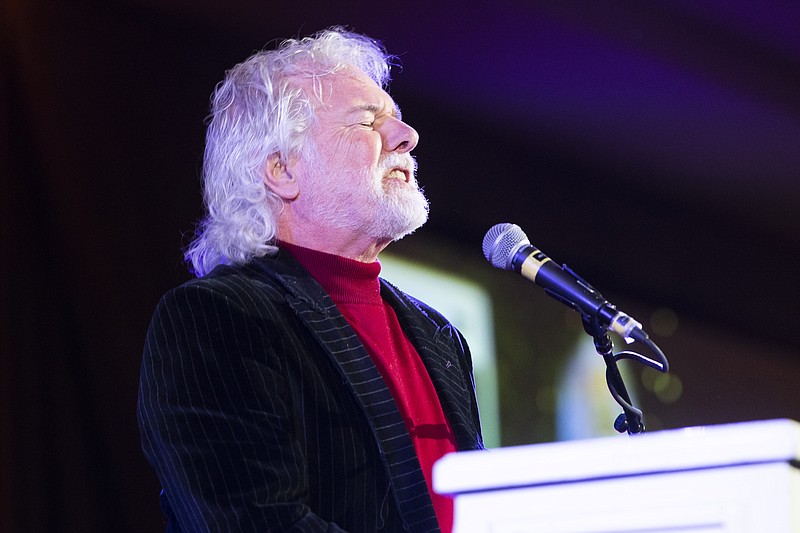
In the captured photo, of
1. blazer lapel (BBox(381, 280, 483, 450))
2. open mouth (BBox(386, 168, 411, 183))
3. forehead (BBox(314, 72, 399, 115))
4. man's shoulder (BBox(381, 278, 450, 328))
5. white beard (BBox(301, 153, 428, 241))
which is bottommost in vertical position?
blazer lapel (BBox(381, 280, 483, 450))

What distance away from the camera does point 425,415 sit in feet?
5.92

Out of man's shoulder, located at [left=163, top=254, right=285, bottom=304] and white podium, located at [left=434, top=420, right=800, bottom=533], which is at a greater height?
man's shoulder, located at [left=163, top=254, right=285, bottom=304]

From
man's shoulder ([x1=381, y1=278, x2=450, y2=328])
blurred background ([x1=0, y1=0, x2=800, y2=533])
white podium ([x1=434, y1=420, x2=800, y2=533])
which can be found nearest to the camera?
white podium ([x1=434, y1=420, x2=800, y2=533])

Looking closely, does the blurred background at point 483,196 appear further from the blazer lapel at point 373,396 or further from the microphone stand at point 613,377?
the microphone stand at point 613,377

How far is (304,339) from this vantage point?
1.73 m

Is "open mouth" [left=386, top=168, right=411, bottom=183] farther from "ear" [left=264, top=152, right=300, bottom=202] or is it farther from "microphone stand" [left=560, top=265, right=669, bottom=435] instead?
"microphone stand" [left=560, top=265, right=669, bottom=435]

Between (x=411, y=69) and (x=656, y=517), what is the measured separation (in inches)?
92.7

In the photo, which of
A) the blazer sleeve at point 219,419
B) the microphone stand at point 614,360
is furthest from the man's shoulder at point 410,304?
the microphone stand at point 614,360

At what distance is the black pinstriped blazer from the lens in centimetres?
148

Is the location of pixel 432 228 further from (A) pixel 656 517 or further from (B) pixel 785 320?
(A) pixel 656 517

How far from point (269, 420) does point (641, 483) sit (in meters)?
0.83

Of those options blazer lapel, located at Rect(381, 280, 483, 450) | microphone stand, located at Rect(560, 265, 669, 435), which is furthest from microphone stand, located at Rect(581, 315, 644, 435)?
blazer lapel, located at Rect(381, 280, 483, 450)

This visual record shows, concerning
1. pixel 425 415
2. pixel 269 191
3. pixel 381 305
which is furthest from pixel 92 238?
pixel 425 415

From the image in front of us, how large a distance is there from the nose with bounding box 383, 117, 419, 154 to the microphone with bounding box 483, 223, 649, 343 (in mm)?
573
